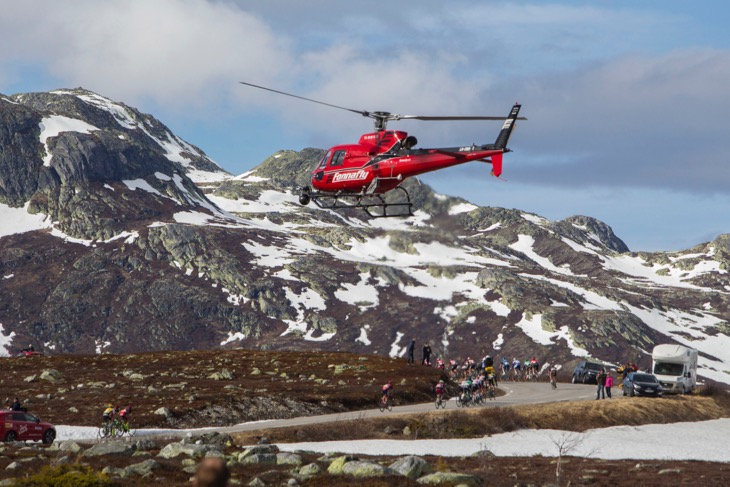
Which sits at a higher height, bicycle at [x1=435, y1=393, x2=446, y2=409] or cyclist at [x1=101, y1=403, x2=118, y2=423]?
bicycle at [x1=435, y1=393, x2=446, y2=409]

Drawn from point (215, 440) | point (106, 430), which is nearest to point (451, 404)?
point (215, 440)

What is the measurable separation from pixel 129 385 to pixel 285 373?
1388 cm

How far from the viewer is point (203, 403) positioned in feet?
183

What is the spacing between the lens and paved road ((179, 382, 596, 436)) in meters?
50.3

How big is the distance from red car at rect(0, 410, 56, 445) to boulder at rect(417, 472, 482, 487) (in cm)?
2152

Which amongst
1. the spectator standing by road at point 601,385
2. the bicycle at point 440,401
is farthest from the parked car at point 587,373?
the bicycle at point 440,401

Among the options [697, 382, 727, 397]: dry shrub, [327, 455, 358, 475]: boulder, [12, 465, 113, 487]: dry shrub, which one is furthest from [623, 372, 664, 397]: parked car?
[12, 465, 113, 487]: dry shrub

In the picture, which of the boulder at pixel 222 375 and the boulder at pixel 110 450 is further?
the boulder at pixel 222 375

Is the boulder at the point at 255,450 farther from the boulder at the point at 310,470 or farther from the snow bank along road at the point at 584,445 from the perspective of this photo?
the snow bank along road at the point at 584,445

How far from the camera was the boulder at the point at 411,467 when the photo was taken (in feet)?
105

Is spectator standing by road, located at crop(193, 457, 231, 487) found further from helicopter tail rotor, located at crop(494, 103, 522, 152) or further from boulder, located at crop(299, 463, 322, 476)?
helicopter tail rotor, located at crop(494, 103, 522, 152)

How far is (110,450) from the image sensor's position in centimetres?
3453

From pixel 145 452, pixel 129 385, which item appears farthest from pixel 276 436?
pixel 129 385

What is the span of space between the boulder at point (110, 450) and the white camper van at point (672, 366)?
145ft
